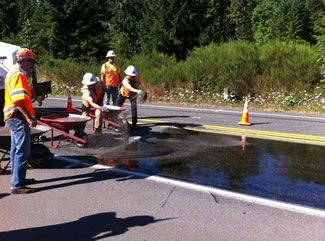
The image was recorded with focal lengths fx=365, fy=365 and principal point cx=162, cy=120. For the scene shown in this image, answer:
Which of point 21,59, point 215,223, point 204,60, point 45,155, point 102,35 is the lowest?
point 215,223

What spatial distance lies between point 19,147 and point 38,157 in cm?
134

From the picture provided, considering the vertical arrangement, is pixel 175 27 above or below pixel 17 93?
above

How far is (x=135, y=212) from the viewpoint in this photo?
14.8 ft

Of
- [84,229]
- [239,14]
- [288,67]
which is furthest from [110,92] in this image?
[239,14]

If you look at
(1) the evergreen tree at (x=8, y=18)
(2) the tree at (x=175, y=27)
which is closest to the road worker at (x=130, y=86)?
(2) the tree at (x=175, y=27)

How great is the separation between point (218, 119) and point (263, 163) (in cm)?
503

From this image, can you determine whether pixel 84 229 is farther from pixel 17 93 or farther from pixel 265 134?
pixel 265 134

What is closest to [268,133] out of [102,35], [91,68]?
[91,68]

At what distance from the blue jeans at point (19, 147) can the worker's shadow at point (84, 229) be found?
4.03 ft

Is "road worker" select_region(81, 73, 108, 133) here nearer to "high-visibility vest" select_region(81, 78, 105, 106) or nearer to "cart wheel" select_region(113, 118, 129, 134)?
"high-visibility vest" select_region(81, 78, 105, 106)

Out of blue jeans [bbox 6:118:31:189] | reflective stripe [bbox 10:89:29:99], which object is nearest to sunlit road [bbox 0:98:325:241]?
blue jeans [bbox 6:118:31:189]

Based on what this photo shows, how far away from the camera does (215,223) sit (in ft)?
13.8

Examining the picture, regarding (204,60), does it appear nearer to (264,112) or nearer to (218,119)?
(264,112)

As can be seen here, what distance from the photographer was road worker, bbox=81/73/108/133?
764cm
